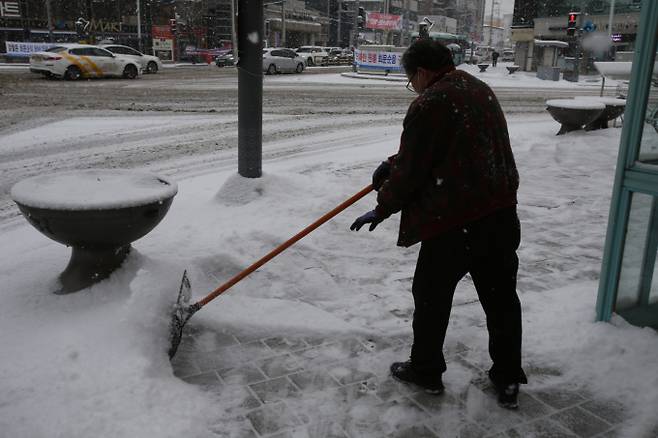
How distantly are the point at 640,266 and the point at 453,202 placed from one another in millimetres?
1626

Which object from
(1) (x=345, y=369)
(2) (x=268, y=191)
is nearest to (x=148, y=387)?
(1) (x=345, y=369)

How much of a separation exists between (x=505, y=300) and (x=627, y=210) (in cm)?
107

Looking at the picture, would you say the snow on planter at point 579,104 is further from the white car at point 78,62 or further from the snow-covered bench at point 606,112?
the white car at point 78,62

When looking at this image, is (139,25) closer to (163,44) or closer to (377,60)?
(163,44)

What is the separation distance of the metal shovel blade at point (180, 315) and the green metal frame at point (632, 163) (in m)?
2.45

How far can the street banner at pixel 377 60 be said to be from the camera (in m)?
30.0

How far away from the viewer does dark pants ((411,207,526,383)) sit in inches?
103

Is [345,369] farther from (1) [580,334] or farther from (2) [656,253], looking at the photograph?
(2) [656,253]

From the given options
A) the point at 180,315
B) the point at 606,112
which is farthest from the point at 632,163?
the point at 606,112

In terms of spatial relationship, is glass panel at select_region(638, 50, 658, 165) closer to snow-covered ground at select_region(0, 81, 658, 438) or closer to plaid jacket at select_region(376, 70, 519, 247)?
snow-covered ground at select_region(0, 81, 658, 438)

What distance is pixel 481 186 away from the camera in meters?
2.51

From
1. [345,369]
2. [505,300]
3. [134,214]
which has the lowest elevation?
[345,369]

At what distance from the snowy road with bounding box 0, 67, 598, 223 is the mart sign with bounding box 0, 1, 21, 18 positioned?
26.3 m

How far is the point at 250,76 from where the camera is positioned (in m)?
5.72
